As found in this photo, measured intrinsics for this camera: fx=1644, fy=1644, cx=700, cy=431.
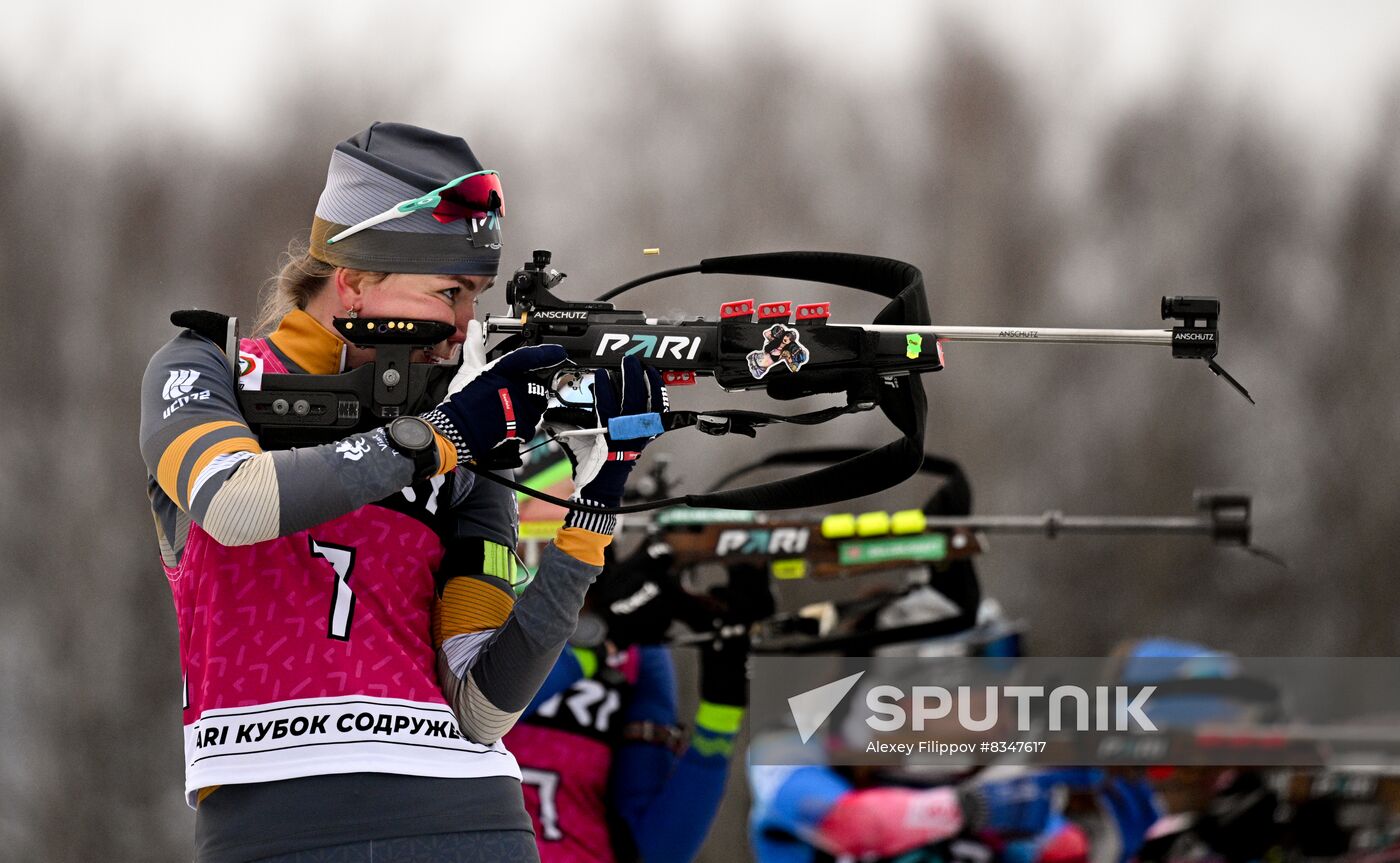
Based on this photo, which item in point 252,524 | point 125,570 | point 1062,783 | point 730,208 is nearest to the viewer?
point 252,524

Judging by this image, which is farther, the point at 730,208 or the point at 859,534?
the point at 730,208

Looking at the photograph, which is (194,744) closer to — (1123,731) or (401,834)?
(401,834)

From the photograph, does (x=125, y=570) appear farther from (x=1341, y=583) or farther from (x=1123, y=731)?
(x=1341, y=583)

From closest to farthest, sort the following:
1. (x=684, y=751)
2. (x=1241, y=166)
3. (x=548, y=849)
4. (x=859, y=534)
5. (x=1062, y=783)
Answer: (x=548, y=849)
(x=684, y=751)
(x=859, y=534)
(x=1062, y=783)
(x=1241, y=166)

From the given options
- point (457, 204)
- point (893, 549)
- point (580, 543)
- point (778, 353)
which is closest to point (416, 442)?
point (580, 543)

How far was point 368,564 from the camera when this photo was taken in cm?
192

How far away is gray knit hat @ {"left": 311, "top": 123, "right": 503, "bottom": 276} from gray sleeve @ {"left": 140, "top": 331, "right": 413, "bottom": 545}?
258 millimetres

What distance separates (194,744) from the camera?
1862mm

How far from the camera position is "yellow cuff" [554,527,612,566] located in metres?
2.02

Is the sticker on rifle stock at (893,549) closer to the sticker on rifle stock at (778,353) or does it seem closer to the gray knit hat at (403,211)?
the sticker on rifle stock at (778,353)

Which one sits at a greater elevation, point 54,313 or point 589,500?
point 589,500

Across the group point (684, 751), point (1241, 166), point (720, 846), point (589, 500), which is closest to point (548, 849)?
point (684, 751)

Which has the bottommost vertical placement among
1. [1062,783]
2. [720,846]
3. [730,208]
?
[720,846]

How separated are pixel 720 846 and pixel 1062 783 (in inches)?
113
